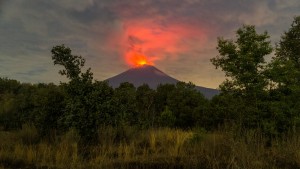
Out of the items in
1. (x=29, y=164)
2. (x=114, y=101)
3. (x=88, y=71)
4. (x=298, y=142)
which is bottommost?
(x=29, y=164)

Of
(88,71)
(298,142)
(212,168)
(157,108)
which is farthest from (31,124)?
(157,108)

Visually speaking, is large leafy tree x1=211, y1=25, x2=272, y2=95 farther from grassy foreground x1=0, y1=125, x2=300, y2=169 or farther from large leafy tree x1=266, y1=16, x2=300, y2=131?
grassy foreground x1=0, y1=125, x2=300, y2=169

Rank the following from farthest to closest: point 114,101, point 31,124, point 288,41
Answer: point 288,41
point 31,124
point 114,101

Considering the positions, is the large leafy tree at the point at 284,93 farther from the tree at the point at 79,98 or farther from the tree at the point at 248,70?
the tree at the point at 79,98

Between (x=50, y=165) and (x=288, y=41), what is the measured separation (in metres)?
24.1

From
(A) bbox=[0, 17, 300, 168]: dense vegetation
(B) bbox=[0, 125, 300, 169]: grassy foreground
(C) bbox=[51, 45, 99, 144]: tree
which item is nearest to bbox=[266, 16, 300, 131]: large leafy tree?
(A) bbox=[0, 17, 300, 168]: dense vegetation

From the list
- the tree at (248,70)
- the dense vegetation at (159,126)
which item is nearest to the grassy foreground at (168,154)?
the dense vegetation at (159,126)

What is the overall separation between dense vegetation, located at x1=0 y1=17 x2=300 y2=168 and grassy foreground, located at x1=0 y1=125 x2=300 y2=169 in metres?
0.04

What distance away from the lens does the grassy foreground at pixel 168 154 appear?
9.81m

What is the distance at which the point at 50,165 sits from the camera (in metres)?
10.3

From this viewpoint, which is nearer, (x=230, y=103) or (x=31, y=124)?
(x=31, y=124)

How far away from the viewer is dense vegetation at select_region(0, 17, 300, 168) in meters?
10.8

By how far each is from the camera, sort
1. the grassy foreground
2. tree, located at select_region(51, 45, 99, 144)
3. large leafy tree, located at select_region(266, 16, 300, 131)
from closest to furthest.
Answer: the grassy foreground → tree, located at select_region(51, 45, 99, 144) → large leafy tree, located at select_region(266, 16, 300, 131)

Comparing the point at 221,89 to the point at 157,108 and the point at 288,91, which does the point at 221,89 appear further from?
the point at 157,108
